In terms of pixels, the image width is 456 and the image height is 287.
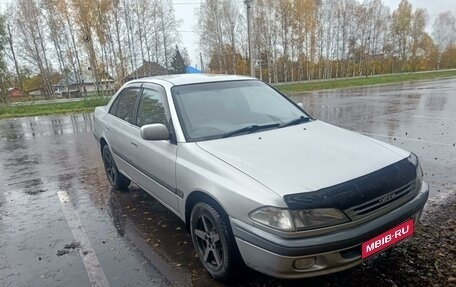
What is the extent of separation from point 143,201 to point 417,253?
3392 millimetres

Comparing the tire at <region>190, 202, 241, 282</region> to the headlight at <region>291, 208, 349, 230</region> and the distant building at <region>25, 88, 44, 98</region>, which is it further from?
the distant building at <region>25, 88, 44, 98</region>

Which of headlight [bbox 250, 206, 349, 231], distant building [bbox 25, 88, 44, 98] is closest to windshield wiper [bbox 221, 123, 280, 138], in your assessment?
headlight [bbox 250, 206, 349, 231]

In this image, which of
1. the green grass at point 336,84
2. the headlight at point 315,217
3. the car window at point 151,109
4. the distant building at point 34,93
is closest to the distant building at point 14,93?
the distant building at point 34,93

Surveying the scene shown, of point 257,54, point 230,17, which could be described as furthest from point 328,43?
point 230,17

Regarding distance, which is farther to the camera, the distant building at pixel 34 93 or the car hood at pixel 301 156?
the distant building at pixel 34 93

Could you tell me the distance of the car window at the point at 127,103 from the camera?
4.50 m

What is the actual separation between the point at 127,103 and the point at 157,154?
1486 millimetres

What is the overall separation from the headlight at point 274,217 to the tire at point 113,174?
10.9ft

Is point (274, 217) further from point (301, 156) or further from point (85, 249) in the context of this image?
point (85, 249)

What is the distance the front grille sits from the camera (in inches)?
93.6

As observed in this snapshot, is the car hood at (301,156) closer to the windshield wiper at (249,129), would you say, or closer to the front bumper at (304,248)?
the windshield wiper at (249,129)

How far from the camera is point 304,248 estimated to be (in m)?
2.24

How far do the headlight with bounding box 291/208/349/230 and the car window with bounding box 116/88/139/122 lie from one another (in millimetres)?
2853

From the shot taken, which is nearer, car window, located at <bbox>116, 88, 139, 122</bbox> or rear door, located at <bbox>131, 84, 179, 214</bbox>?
rear door, located at <bbox>131, 84, 179, 214</bbox>
